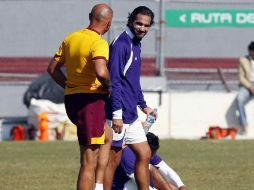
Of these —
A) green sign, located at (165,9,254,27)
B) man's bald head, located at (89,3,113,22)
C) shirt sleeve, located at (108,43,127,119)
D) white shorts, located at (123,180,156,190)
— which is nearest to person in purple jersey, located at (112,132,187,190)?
white shorts, located at (123,180,156,190)

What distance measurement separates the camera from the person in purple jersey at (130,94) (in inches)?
396

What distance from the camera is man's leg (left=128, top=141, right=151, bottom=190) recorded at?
1023cm

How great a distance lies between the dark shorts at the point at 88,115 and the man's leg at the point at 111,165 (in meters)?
0.56

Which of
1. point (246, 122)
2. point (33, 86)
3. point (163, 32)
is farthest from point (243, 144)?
point (33, 86)

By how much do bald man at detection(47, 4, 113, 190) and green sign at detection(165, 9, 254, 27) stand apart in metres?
13.5

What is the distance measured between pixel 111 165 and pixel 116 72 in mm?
949

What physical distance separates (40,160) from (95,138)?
551 cm

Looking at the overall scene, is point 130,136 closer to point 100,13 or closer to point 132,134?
point 132,134

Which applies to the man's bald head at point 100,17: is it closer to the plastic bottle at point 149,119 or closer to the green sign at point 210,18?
the plastic bottle at point 149,119

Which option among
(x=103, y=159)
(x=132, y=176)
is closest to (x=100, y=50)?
(x=103, y=159)

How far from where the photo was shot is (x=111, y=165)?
33.7ft

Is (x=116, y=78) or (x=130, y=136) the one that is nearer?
(x=116, y=78)

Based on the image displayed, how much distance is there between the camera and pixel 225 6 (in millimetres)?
23297

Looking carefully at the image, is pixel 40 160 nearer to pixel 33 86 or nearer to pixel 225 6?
pixel 33 86
